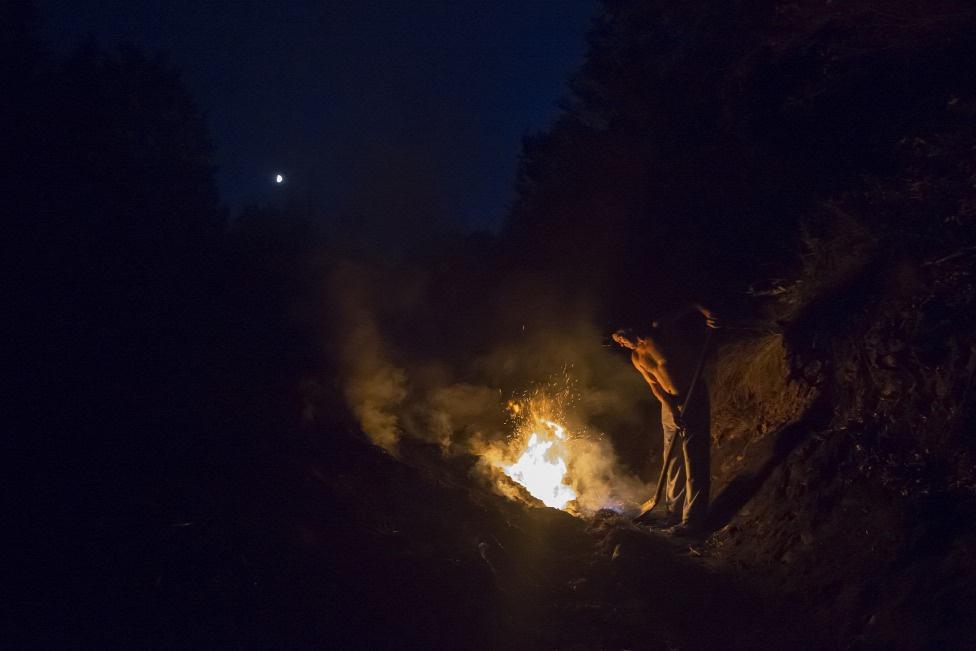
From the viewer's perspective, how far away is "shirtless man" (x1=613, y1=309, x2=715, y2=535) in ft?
22.7

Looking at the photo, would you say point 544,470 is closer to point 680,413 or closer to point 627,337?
point 680,413

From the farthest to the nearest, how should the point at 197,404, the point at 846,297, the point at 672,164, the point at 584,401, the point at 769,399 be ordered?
the point at 584,401
the point at 672,164
the point at 769,399
the point at 197,404
the point at 846,297

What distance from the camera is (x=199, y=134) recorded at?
1912cm

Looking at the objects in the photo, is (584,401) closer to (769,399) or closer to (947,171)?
(769,399)

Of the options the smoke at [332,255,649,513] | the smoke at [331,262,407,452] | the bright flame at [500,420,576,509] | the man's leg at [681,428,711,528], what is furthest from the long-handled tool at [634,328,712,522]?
the smoke at [331,262,407,452]

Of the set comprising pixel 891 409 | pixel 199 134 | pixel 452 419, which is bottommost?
pixel 891 409

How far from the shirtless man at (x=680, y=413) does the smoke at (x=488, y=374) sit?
1.31 m

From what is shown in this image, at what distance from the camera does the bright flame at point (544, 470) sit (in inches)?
332

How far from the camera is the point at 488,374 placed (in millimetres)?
9984

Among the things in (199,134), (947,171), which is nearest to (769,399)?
(947,171)

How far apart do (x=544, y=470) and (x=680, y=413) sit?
229 centimetres

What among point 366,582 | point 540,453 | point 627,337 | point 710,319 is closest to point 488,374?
point 540,453

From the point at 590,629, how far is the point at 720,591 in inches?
49.3

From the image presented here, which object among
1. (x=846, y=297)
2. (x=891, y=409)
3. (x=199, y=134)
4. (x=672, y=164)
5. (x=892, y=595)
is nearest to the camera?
(x=892, y=595)
